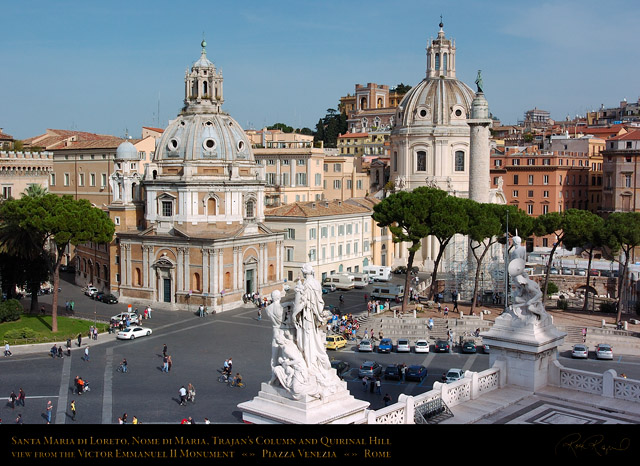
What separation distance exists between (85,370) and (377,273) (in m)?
33.7

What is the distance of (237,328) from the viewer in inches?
1858

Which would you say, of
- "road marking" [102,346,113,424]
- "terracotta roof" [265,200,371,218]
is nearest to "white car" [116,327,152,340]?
"road marking" [102,346,113,424]

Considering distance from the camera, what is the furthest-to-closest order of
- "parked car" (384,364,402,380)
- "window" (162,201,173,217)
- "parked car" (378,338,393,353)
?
1. "window" (162,201,173,217)
2. "parked car" (378,338,393,353)
3. "parked car" (384,364,402,380)

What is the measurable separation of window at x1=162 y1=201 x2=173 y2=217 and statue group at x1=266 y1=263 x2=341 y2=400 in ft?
149

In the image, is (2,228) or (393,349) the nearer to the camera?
(393,349)

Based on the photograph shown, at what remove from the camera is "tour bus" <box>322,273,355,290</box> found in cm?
6116

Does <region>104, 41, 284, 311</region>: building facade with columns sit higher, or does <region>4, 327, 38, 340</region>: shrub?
<region>104, 41, 284, 311</region>: building facade with columns

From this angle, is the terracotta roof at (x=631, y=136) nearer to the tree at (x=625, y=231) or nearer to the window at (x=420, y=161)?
the window at (x=420, y=161)

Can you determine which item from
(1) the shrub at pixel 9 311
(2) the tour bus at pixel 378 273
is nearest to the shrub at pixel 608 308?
(2) the tour bus at pixel 378 273

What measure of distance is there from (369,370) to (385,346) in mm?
6246

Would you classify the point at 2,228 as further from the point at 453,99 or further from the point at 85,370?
the point at 453,99

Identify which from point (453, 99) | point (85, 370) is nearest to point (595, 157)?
point (453, 99)

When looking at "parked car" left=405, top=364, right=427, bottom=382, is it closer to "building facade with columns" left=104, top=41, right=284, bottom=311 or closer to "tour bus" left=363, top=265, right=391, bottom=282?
"building facade with columns" left=104, top=41, right=284, bottom=311

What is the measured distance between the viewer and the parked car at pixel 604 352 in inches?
1556
